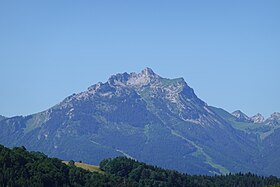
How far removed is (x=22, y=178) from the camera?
632 feet

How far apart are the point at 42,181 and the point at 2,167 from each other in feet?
46.8

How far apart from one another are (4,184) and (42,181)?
16.2 meters

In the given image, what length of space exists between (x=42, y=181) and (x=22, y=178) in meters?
8.25

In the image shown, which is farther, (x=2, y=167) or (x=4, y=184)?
(x=2, y=167)

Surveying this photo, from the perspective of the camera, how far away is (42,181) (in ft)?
650

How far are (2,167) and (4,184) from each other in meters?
13.1

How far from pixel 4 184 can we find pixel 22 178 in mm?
8264

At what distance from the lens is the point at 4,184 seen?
186m

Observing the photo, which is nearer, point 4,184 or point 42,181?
point 4,184

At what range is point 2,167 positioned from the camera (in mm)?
197500
